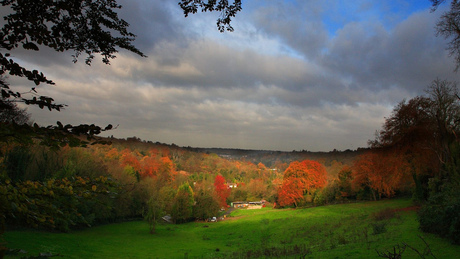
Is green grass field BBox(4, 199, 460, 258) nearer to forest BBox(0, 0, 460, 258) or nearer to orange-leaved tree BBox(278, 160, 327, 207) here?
forest BBox(0, 0, 460, 258)

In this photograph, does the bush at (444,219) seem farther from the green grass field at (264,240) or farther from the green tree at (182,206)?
A: the green tree at (182,206)

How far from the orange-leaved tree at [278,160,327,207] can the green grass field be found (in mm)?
16189

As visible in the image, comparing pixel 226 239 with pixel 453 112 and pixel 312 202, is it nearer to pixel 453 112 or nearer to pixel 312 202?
pixel 312 202

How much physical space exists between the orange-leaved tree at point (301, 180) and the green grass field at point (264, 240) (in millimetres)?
16189

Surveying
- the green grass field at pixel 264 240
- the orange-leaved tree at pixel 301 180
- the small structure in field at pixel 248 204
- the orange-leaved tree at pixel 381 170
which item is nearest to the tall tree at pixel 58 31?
the green grass field at pixel 264 240

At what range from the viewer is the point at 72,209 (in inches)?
117

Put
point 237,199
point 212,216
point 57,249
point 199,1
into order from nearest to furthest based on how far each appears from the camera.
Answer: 1. point 199,1
2. point 57,249
3. point 212,216
4. point 237,199

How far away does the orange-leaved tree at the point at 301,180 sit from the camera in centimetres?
5128

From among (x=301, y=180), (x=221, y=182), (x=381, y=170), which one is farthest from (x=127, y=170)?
(x=381, y=170)

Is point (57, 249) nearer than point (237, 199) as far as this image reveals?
Yes

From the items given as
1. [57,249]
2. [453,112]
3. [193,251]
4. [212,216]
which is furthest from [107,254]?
[453,112]

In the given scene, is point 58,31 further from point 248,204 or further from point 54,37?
point 248,204

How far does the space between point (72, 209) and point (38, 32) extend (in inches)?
81.7

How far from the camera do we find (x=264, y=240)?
27.2 meters
